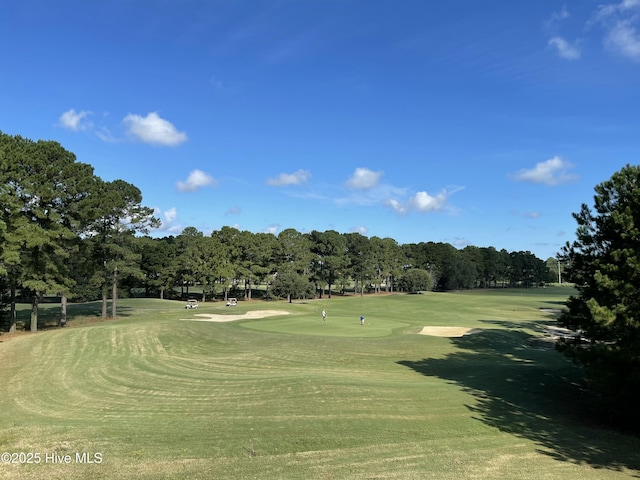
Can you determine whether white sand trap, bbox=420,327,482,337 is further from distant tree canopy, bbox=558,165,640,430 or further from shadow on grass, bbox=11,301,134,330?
shadow on grass, bbox=11,301,134,330

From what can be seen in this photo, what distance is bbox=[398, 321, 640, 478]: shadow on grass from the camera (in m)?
13.2

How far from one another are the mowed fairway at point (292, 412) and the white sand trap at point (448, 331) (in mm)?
8687

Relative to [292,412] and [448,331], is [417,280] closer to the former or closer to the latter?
[448,331]

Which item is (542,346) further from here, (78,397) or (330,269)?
(330,269)

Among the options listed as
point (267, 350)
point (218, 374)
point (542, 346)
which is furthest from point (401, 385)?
point (542, 346)

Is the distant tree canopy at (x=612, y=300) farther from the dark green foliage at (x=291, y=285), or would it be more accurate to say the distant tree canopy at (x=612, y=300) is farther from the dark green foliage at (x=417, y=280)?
the dark green foliage at (x=417, y=280)

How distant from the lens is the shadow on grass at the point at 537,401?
1318 centimetres

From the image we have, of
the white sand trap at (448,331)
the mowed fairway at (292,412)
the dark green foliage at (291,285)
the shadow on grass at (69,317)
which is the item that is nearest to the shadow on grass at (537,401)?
the mowed fairway at (292,412)

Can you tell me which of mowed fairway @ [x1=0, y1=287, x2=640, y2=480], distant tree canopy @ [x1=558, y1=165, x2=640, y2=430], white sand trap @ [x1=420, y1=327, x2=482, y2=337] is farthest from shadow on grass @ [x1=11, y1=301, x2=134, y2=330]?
distant tree canopy @ [x1=558, y1=165, x2=640, y2=430]

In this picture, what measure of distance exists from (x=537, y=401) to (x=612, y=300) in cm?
561

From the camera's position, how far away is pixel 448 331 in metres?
44.5

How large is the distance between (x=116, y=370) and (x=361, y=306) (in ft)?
196

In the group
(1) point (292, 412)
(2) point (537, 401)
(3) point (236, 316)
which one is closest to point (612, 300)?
(2) point (537, 401)

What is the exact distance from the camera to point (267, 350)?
97.3 feet
